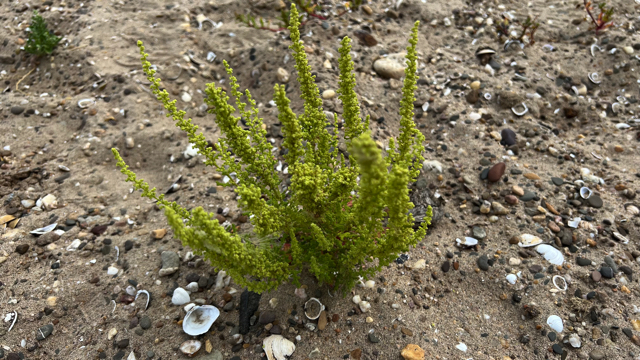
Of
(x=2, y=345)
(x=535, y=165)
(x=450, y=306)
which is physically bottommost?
(x=2, y=345)

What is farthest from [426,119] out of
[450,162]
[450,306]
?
[450,306]

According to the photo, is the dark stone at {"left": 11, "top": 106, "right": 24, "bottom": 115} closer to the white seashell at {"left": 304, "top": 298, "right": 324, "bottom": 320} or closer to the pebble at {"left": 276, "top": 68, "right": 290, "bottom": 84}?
the pebble at {"left": 276, "top": 68, "right": 290, "bottom": 84}

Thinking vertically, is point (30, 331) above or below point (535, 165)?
below

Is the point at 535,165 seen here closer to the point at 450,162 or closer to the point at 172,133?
the point at 450,162

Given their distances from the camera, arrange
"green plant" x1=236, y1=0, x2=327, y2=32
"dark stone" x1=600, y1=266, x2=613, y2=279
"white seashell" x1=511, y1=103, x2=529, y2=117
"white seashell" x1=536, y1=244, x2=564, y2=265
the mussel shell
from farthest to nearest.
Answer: "green plant" x1=236, y1=0, x2=327, y2=32 < the mussel shell < "white seashell" x1=511, y1=103, x2=529, y2=117 < "white seashell" x1=536, y1=244, x2=564, y2=265 < "dark stone" x1=600, y1=266, x2=613, y2=279

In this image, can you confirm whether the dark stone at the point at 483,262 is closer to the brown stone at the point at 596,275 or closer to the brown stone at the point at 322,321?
the brown stone at the point at 596,275

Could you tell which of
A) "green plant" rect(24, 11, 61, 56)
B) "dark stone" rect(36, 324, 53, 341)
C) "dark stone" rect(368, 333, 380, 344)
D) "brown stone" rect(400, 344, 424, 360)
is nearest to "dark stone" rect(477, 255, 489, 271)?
"brown stone" rect(400, 344, 424, 360)
